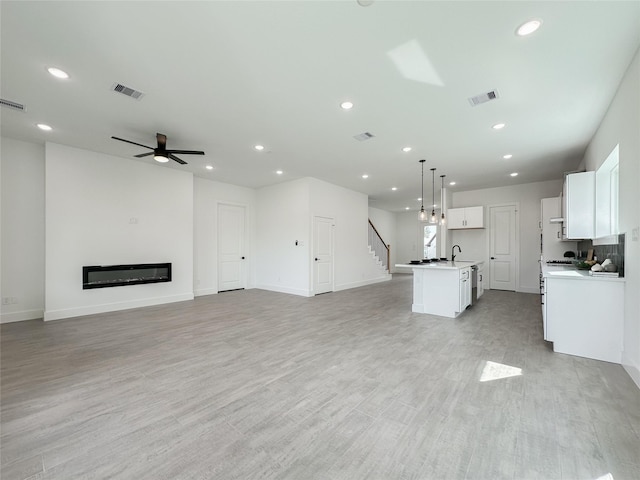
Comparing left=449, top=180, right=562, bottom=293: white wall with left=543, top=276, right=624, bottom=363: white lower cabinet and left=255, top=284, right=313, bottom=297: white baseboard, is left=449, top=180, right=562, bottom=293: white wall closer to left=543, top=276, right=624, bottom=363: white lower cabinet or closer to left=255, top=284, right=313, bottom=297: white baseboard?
left=543, top=276, right=624, bottom=363: white lower cabinet

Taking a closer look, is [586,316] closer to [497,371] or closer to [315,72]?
[497,371]

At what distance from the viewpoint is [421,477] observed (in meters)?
1.53

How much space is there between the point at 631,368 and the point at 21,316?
8709mm

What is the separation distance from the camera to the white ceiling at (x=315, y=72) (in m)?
2.13

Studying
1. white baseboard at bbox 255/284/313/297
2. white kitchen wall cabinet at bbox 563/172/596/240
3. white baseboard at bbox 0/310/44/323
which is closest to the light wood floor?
white baseboard at bbox 0/310/44/323

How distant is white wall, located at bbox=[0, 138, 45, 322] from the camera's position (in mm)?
4758

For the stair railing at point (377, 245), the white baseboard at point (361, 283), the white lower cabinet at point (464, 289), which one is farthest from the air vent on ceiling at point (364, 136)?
the stair railing at point (377, 245)

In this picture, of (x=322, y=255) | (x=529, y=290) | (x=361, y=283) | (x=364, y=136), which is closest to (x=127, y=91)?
(x=364, y=136)

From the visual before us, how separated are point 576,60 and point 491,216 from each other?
6.40 m

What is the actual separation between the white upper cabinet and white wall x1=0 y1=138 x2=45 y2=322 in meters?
9.09

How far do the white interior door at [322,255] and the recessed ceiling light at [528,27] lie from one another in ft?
17.9

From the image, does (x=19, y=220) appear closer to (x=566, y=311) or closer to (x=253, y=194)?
(x=253, y=194)

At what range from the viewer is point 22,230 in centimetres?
491

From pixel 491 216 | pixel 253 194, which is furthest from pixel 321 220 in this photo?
pixel 491 216
